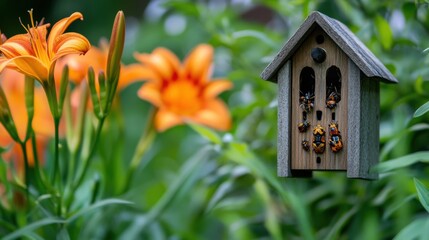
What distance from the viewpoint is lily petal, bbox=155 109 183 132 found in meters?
1.07

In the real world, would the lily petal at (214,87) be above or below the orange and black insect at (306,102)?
above

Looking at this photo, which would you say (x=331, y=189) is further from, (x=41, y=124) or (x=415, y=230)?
(x=41, y=124)

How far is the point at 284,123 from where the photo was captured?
0.71 metres

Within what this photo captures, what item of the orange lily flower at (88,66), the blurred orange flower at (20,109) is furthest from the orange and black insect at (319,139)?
the blurred orange flower at (20,109)

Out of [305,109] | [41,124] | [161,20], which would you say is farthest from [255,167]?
[161,20]

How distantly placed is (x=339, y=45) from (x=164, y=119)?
44 cm

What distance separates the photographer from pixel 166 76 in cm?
Answer: 108

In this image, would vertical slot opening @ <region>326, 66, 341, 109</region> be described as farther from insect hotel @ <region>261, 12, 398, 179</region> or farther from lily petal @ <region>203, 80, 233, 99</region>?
lily petal @ <region>203, 80, 233, 99</region>

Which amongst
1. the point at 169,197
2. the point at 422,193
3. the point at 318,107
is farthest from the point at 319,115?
the point at 169,197

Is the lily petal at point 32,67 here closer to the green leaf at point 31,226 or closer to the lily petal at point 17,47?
the lily petal at point 17,47

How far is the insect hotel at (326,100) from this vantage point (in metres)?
0.68

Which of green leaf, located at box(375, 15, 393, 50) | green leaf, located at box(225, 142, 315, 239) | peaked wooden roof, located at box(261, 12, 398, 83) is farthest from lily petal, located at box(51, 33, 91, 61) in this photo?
green leaf, located at box(375, 15, 393, 50)

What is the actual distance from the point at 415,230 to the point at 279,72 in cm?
20

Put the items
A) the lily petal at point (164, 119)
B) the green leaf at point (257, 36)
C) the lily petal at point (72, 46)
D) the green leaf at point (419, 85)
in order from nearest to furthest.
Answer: the lily petal at point (72, 46)
the green leaf at point (419, 85)
the green leaf at point (257, 36)
the lily petal at point (164, 119)
